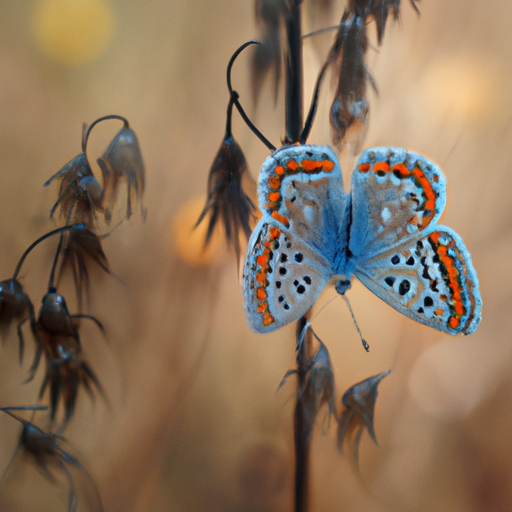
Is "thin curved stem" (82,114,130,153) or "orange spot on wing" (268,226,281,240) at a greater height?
"thin curved stem" (82,114,130,153)

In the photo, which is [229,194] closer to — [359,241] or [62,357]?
[359,241]

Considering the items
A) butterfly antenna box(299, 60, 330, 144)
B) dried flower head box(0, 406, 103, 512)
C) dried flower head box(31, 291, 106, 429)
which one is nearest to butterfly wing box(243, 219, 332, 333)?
butterfly antenna box(299, 60, 330, 144)

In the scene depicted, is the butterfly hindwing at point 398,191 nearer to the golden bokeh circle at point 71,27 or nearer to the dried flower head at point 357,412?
the dried flower head at point 357,412

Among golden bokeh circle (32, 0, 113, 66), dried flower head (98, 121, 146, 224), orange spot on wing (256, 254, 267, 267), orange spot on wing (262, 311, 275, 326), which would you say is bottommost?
orange spot on wing (262, 311, 275, 326)

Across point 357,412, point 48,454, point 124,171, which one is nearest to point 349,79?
point 124,171

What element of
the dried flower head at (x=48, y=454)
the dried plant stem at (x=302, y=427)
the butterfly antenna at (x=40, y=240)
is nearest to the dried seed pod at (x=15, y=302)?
the butterfly antenna at (x=40, y=240)

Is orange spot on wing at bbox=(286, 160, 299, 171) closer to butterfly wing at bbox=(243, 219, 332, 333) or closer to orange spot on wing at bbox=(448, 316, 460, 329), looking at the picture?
butterfly wing at bbox=(243, 219, 332, 333)
